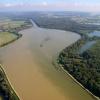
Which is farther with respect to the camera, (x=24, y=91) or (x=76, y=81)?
(x=76, y=81)

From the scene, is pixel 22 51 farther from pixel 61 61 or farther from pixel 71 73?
pixel 71 73

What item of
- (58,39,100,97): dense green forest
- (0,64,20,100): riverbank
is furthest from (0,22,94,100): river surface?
(58,39,100,97): dense green forest

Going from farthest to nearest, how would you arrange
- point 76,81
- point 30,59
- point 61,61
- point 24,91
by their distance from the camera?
1. point 30,59
2. point 61,61
3. point 76,81
4. point 24,91

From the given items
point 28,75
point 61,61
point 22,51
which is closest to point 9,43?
point 22,51

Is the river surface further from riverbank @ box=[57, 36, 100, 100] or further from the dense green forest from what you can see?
the dense green forest

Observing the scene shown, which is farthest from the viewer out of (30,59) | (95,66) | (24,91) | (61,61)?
(30,59)

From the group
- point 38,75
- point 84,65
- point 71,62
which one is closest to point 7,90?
point 38,75

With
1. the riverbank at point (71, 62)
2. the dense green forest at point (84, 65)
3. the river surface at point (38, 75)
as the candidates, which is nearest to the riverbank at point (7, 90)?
the river surface at point (38, 75)

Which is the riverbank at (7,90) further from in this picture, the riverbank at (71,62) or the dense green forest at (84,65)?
the dense green forest at (84,65)
